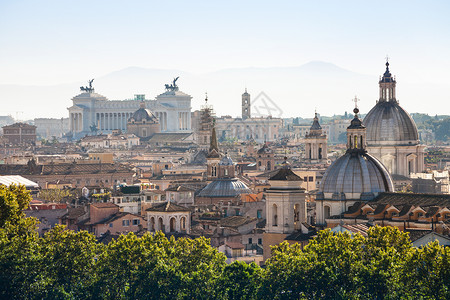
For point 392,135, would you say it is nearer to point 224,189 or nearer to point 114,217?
point 224,189

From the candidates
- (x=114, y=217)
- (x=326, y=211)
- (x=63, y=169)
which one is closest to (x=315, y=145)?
(x=63, y=169)

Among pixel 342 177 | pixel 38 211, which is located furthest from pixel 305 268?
pixel 38 211

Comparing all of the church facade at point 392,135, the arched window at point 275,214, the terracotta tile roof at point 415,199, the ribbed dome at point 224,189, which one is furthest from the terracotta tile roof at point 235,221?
the church facade at point 392,135

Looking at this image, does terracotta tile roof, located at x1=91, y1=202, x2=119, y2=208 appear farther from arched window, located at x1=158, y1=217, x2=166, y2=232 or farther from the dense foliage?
the dense foliage

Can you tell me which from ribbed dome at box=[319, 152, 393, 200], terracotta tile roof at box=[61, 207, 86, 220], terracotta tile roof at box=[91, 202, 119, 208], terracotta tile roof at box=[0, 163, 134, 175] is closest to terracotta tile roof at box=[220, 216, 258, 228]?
terracotta tile roof at box=[91, 202, 119, 208]

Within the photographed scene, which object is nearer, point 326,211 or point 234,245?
point 326,211

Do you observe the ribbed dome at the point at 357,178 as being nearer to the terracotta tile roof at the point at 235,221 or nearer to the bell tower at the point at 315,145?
the terracotta tile roof at the point at 235,221

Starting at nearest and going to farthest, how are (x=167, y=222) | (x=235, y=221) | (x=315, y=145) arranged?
(x=167, y=222) → (x=235, y=221) → (x=315, y=145)
